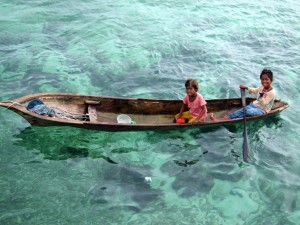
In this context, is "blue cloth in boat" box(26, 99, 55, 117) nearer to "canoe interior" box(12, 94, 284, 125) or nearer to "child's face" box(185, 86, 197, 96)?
"canoe interior" box(12, 94, 284, 125)

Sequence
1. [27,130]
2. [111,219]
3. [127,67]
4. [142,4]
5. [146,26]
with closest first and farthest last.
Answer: [111,219] < [27,130] < [127,67] < [146,26] < [142,4]

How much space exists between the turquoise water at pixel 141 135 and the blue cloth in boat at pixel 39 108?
0.81m

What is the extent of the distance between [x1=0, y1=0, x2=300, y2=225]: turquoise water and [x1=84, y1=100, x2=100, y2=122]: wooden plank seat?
464 millimetres

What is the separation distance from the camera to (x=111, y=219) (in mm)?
6637

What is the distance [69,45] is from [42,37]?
1267 millimetres

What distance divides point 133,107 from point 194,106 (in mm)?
1738

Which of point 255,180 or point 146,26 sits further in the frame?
point 146,26

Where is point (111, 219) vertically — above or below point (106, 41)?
below


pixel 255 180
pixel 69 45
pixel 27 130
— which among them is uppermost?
pixel 69 45

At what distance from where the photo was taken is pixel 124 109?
9125mm

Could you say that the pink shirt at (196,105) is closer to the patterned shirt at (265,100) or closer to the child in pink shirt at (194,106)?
the child in pink shirt at (194,106)

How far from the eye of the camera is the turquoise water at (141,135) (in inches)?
275

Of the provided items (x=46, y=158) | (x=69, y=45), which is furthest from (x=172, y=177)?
(x=69, y=45)

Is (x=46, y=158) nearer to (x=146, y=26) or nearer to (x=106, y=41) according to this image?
(x=106, y=41)
